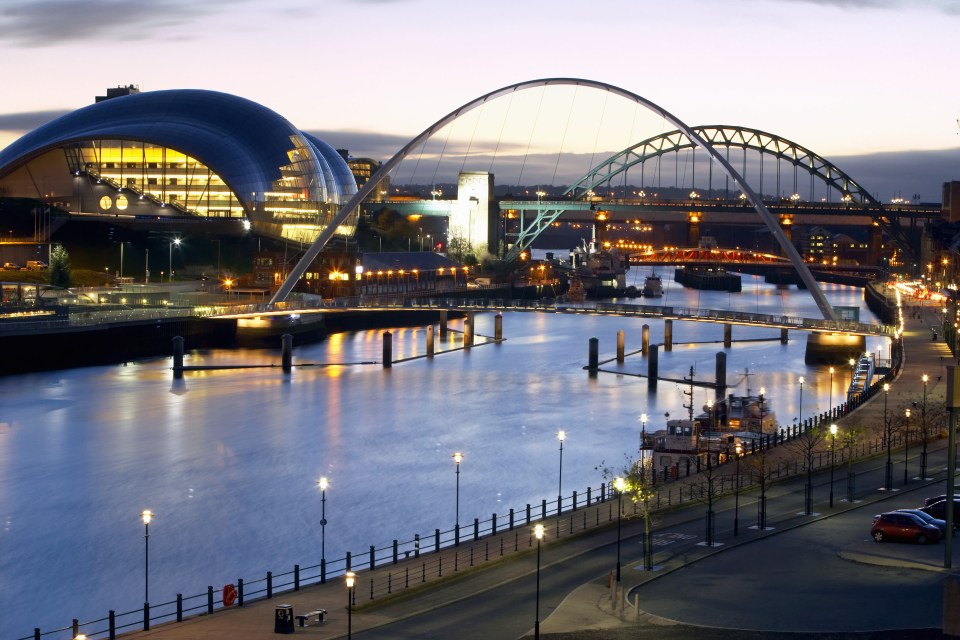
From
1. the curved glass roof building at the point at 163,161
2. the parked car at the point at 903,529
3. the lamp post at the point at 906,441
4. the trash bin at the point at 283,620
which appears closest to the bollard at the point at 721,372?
the lamp post at the point at 906,441

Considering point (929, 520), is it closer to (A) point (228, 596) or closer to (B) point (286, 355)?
(A) point (228, 596)

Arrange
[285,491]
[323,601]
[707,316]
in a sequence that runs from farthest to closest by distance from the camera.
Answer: [707,316] < [285,491] < [323,601]

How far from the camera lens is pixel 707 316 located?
6394 centimetres

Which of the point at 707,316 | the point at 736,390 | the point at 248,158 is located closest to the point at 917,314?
the point at 707,316

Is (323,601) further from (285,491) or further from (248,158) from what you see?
(248,158)

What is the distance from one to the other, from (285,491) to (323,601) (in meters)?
13.2

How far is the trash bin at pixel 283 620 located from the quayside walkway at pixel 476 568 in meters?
0.18

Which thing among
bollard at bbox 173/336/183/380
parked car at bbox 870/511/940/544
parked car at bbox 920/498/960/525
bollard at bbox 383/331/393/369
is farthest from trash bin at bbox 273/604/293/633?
bollard at bbox 383/331/393/369

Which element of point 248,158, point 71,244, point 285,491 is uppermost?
point 248,158

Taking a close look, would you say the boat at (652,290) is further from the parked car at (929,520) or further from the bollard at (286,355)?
the parked car at (929,520)

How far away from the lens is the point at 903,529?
2430 cm

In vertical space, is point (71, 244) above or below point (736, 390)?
above

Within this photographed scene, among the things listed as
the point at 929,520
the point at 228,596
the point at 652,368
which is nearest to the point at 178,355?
the point at 652,368

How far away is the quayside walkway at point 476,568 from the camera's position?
21.6 meters
